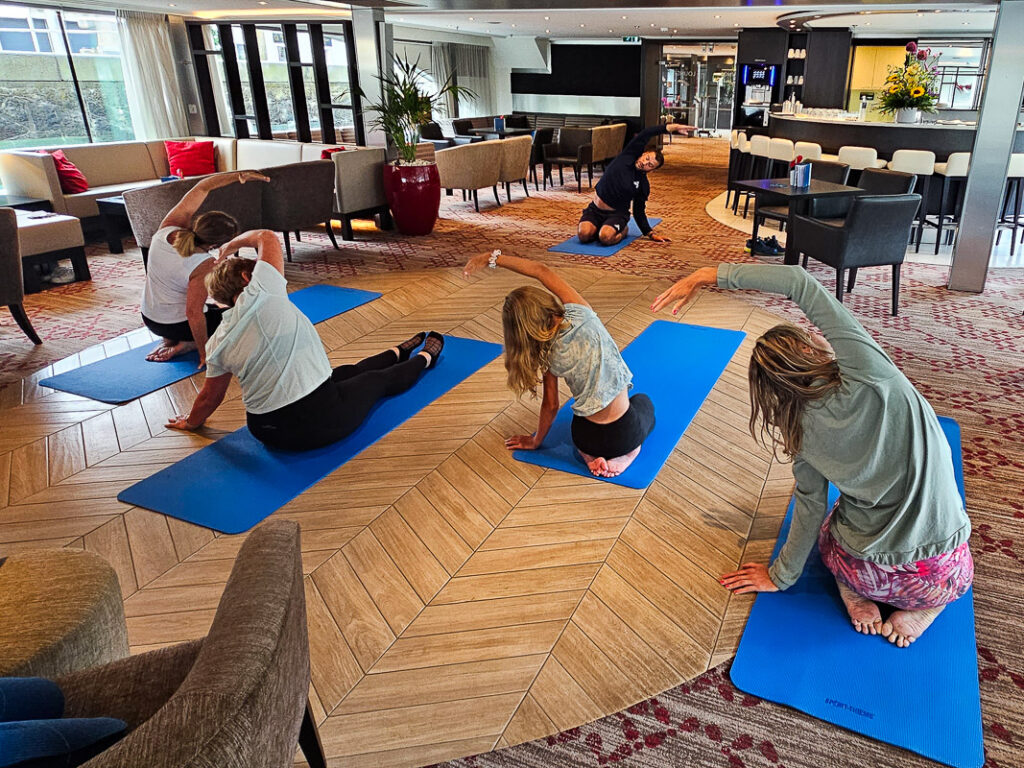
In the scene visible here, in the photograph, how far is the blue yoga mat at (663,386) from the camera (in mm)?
3066

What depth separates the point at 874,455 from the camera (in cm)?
186

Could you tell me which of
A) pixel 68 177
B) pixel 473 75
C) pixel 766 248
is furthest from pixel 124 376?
pixel 473 75

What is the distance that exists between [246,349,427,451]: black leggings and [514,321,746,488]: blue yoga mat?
2.77 feet

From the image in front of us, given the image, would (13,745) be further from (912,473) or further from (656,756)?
(912,473)

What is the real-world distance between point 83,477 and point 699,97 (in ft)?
62.6

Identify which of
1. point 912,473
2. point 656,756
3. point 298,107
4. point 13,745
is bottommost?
point 656,756

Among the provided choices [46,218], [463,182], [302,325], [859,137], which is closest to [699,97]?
[859,137]

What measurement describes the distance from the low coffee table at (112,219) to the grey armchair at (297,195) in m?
1.81

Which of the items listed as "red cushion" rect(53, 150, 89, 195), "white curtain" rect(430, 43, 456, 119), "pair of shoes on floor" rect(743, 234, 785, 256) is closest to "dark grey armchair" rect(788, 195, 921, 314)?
"pair of shoes on floor" rect(743, 234, 785, 256)

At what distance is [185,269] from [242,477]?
164 cm

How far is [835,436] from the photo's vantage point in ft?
6.24

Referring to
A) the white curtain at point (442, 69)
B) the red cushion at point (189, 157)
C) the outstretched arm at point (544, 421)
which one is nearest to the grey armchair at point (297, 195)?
the red cushion at point (189, 157)

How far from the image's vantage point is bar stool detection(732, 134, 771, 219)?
8368mm

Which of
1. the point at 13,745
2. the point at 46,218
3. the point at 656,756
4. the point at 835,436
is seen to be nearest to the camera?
the point at 13,745
